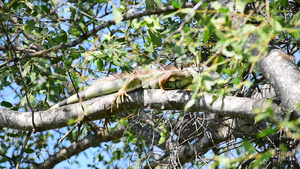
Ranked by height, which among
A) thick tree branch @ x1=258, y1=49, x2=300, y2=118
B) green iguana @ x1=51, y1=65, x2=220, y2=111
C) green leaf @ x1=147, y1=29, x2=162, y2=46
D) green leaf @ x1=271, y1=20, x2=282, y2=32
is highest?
green leaf @ x1=271, y1=20, x2=282, y2=32

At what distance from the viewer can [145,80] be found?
438 centimetres

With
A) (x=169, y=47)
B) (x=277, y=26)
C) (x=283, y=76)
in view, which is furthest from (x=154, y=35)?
(x=277, y=26)

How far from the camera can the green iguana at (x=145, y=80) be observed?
4.13 meters

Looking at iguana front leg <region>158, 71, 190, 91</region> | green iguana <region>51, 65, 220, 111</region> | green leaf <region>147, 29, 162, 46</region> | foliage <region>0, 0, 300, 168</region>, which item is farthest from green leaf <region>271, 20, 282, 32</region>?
iguana front leg <region>158, 71, 190, 91</region>

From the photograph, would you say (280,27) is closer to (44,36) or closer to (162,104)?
(162,104)

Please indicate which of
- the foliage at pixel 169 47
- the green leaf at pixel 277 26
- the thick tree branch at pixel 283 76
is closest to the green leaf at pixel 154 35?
the foliage at pixel 169 47

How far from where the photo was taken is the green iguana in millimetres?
4127

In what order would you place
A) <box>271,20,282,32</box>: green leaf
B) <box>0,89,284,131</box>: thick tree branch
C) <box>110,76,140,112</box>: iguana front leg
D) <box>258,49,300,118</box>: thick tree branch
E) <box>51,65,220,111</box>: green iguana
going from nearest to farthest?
<box>271,20,282,32</box>: green leaf < <box>258,49,300,118</box>: thick tree branch < <box>0,89,284,131</box>: thick tree branch < <box>110,76,140,112</box>: iguana front leg < <box>51,65,220,111</box>: green iguana

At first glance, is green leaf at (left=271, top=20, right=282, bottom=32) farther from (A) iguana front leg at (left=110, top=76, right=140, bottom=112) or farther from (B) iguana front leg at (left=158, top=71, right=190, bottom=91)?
(B) iguana front leg at (left=158, top=71, right=190, bottom=91)

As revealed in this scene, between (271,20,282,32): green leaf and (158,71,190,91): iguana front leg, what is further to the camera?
(158,71,190,91): iguana front leg

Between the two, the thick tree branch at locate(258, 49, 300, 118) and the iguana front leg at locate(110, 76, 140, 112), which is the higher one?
the thick tree branch at locate(258, 49, 300, 118)

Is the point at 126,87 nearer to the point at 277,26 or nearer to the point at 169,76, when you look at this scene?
the point at 169,76

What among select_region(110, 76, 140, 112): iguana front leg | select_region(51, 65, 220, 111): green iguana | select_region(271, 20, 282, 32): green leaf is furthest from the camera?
select_region(51, 65, 220, 111): green iguana

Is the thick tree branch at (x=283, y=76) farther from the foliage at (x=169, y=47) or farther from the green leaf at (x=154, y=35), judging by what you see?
the green leaf at (x=154, y=35)
